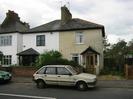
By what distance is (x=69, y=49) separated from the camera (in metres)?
30.3

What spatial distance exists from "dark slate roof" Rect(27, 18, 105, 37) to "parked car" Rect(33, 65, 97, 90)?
12.7m

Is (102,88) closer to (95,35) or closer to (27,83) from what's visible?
(27,83)

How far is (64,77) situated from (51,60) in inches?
318

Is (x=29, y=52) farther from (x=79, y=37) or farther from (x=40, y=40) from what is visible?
(x=79, y=37)

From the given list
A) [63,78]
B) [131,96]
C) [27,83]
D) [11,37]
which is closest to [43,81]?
[63,78]

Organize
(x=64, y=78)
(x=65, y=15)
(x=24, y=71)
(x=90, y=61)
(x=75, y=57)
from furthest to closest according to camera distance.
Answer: (x=65, y=15)
(x=75, y=57)
(x=90, y=61)
(x=24, y=71)
(x=64, y=78)

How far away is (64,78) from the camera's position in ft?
55.4

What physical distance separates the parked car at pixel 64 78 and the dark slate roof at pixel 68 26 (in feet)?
41.7

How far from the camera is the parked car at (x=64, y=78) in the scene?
16.3 m

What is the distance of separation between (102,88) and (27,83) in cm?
668

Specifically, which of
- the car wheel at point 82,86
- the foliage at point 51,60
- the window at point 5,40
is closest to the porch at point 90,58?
the foliage at point 51,60

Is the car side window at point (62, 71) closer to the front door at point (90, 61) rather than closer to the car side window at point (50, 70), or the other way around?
the car side window at point (50, 70)

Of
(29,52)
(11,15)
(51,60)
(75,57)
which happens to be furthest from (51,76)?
(11,15)

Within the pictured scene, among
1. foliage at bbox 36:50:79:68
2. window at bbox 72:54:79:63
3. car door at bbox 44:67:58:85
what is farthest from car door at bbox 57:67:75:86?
window at bbox 72:54:79:63
